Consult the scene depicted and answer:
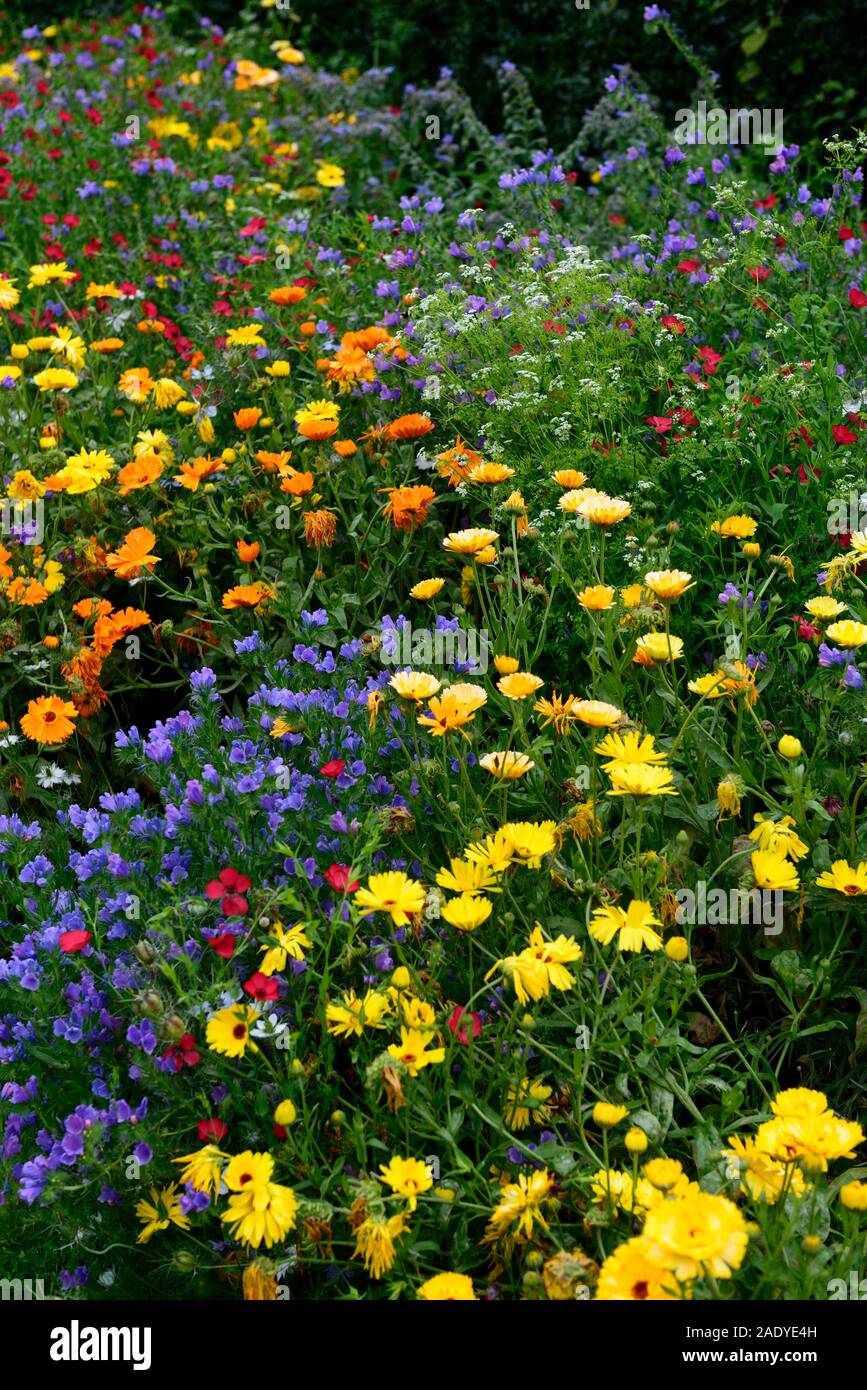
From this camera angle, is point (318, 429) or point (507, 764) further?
point (318, 429)

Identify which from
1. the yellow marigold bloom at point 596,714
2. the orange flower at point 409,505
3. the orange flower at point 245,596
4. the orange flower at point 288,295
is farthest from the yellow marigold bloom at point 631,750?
the orange flower at point 288,295

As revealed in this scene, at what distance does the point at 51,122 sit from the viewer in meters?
5.89

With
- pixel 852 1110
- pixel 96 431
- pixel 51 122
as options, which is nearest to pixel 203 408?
pixel 96 431

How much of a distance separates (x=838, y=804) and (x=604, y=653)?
521 mm

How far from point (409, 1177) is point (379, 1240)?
0.33ft

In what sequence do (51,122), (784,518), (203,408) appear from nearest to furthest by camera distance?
1. (784,518)
2. (203,408)
3. (51,122)

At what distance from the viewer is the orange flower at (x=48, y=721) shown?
293cm

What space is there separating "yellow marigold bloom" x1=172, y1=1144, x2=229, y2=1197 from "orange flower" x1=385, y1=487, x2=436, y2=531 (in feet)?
5.10

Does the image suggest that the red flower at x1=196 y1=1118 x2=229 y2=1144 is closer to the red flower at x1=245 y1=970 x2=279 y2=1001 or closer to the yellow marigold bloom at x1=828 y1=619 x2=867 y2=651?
the red flower at x1=245 y1=970 x2=279 y2=1001

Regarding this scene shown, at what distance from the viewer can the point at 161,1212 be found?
2.01 m

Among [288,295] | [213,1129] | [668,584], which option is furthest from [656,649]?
[288,295]


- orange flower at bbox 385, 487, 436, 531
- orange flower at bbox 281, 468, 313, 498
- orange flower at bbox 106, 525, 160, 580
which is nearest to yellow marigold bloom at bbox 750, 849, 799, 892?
orange flower at bbox 385, 487, 436, 531

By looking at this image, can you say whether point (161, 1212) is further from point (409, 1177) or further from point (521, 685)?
point (521, 685)
